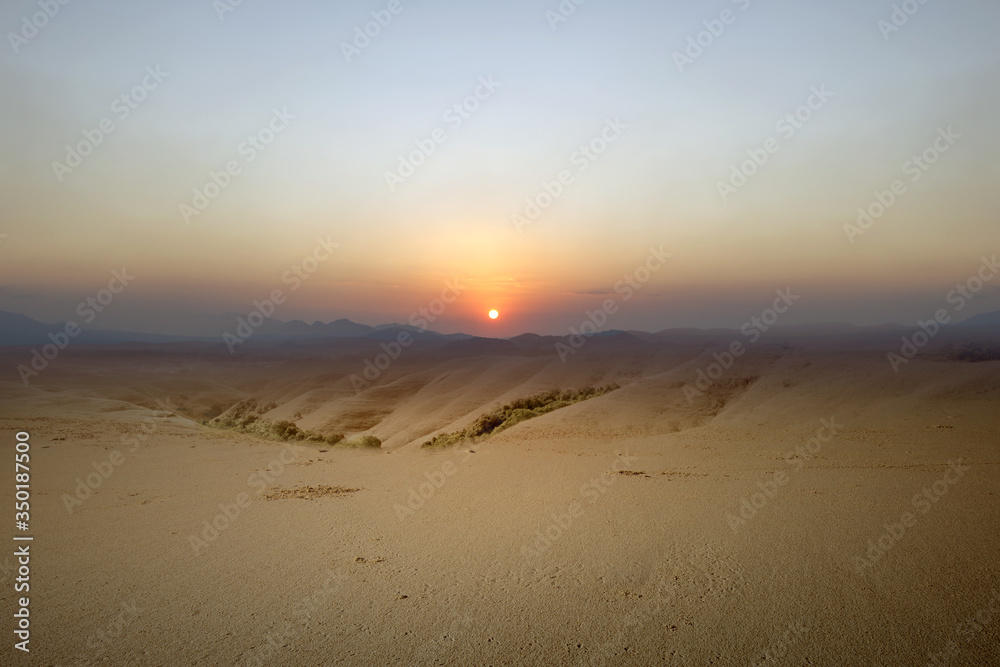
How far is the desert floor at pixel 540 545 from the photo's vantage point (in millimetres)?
4551

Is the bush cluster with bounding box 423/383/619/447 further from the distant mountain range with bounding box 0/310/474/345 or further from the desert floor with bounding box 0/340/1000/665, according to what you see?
the distant mountain range with bounding box 0/310/474/345

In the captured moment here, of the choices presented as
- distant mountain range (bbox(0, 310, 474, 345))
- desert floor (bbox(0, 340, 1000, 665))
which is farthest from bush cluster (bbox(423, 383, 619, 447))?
distant mountain range (bbox(0, 310, 474, 345))

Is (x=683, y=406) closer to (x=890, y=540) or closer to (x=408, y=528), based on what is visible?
(x=890, y=540)

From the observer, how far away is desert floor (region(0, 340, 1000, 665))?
179 inches

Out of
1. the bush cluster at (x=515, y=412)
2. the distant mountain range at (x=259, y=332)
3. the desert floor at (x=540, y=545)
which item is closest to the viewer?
the desert floor at (x=540, y=545)

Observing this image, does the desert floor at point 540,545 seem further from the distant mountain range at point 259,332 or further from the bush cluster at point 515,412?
the distant mountain range at point 259,332

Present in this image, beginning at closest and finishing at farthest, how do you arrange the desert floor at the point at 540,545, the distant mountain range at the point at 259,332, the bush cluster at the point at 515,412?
the desert floor at the point at 540,545
the bush cluster at the point at 515,412
the distant mountain range at the point at 259,332

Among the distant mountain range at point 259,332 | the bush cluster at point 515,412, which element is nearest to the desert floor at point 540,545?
the bush cluster at point 515,412

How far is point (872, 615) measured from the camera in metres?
4.81

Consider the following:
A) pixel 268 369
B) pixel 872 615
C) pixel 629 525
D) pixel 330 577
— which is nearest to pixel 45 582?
pixel 330 577

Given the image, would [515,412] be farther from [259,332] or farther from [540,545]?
[259,332]

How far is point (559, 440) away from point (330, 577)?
841 centimetres

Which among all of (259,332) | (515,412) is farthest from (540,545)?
(259,332)

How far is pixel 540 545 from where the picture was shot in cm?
652
